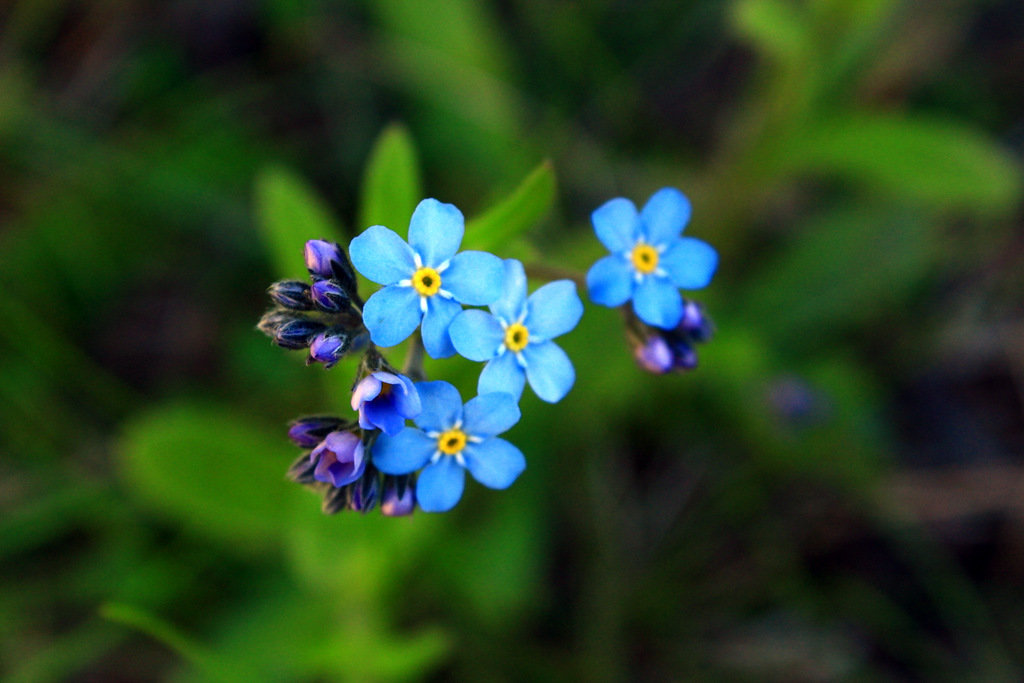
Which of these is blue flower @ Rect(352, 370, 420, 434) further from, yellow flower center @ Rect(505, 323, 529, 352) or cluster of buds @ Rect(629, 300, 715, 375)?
cluster of buds @ Rect(629, 300, 715, 375)

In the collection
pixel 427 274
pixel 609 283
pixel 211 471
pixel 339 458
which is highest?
pixel 211 471

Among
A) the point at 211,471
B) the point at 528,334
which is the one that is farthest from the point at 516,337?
the point at 211,471

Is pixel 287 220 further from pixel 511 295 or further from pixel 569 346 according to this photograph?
pixel 511 295

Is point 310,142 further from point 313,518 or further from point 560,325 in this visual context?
point 560,325

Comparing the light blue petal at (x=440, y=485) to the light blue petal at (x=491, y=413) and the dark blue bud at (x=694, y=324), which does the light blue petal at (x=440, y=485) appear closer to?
the light blue petal at (x=491, y=413)

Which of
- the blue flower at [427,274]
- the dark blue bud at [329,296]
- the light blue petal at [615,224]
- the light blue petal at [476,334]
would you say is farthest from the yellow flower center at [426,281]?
the light blue petal at [615,224]
